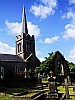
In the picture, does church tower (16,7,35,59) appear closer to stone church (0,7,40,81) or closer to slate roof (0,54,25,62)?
stone church (0,7,40,81)

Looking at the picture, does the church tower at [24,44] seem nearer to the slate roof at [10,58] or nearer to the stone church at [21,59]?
the stone church at [21,59]

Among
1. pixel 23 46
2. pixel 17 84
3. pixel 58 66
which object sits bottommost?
pixel 17 84

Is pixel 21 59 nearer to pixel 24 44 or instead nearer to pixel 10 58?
pixel 10 58

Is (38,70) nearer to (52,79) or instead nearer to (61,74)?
(61,74)

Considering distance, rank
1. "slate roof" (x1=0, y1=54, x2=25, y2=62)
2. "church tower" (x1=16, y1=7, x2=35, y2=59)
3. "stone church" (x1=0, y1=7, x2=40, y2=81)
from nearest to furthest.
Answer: "stone church" (x1=0, y1=7, x2=40, y2=81) → "slate roof" (x1=0, y1=54, x2=25, y2=62) → "church tower" (x1=16, y1=7, x2=35, y2=59)

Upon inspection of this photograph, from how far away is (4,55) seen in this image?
60062 mm

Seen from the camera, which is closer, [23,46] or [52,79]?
[52,79]

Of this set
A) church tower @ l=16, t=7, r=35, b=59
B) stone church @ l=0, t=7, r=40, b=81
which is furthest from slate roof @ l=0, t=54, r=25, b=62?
church tower @ l=16, t=7, r=35, b=59

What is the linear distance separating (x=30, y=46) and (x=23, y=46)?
248 cm

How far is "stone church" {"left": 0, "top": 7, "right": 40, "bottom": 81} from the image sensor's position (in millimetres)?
56719

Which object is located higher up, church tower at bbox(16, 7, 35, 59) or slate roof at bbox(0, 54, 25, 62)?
church tower at bbox(16, 7, 35, 59)

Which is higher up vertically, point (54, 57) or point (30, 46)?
point (30, 46)

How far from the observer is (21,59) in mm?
61469

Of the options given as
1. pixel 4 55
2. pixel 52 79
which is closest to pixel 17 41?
pixel 4 55
